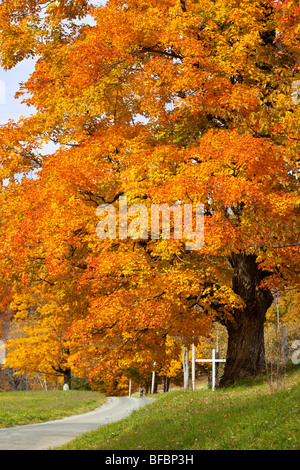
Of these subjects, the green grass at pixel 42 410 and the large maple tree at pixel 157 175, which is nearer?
the large maple tree at pixel 157 175

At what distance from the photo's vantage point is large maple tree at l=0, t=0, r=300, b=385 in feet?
45.0

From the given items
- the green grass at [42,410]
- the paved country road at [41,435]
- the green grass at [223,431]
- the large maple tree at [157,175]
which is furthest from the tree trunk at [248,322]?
the green grass at [42,410]

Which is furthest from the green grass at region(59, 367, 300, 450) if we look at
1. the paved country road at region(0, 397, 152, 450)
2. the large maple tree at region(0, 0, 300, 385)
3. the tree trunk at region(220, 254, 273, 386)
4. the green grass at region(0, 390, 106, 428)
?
the green grass at region(0, 390, 106, 428)

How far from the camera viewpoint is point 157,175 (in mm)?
14633

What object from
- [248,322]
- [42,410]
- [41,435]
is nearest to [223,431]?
[41,435]

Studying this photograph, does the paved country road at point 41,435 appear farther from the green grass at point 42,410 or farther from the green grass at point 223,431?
the green grass at point 42,410

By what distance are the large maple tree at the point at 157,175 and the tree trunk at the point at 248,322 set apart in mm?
35

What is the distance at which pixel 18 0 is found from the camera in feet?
65.0

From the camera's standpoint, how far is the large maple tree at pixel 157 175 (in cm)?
1371

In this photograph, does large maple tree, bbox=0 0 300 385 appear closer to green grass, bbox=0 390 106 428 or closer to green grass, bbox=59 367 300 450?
green grass, bbox=59 367 300 450

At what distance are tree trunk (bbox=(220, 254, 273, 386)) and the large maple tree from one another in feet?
0.12

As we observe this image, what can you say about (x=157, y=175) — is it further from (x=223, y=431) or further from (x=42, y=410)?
(x=42, y=410)
